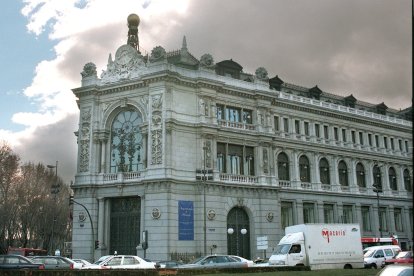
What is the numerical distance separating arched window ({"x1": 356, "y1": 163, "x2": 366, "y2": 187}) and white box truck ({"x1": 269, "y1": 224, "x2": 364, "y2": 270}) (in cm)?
2930

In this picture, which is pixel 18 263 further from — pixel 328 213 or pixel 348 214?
pixel 348 214

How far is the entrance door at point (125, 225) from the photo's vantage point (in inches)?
1991

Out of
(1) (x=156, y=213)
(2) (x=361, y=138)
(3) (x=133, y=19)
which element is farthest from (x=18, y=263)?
(2) (x=361, y=138)

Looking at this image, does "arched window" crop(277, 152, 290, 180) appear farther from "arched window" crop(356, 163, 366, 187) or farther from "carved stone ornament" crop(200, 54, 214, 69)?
"carved stone ornament" crop(200, 54, 214, 69)

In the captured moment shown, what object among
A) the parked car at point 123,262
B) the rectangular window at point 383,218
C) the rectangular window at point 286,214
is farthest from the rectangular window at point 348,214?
the parked car at point 123,262

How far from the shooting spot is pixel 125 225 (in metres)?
51.3

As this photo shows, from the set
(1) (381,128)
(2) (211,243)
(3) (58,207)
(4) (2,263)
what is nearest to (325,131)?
(1) (381,128)

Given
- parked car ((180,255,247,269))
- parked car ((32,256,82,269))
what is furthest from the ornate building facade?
parked car ((32,256,82,269))

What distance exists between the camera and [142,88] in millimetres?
52688

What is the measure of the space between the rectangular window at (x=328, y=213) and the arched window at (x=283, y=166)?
6.97 metres

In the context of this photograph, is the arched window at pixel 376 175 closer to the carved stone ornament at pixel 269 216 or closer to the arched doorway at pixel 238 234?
the carved stone ornament at pixel 269 216

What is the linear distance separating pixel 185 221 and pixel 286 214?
1489 centimetres

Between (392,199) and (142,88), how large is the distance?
129ft

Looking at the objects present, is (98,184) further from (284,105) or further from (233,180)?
(284,105)
